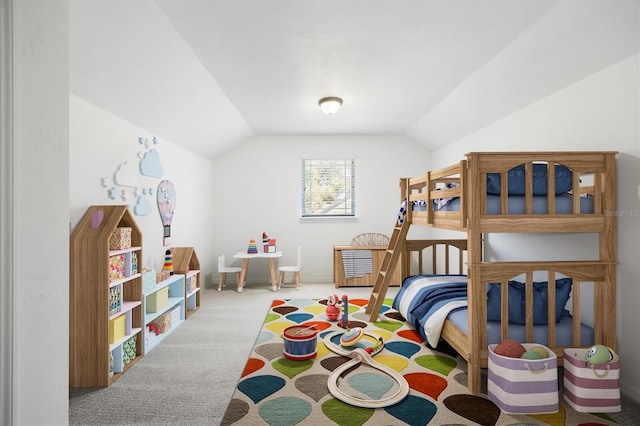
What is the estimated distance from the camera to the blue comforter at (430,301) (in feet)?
10.2

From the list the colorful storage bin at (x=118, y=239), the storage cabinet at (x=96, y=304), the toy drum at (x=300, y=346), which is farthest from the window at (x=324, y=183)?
the storage cabinet at (x=96, y=304)

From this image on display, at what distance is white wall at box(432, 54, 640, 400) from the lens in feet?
8.11

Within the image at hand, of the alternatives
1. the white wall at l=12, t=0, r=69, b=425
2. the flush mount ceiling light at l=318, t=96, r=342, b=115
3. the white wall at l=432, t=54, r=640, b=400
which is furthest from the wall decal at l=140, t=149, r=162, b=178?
the white wall at l=432, t=54, r=640, b=400

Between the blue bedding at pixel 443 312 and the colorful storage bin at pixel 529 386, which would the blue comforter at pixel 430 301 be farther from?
the colorful storage bin at pixel 529 386

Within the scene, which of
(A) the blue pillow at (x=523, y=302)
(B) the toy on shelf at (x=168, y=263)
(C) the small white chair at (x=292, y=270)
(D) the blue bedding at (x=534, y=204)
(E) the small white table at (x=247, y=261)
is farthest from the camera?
(C) the small white chair at (x=292, y=270)

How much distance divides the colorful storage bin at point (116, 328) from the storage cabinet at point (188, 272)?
1.38 metres

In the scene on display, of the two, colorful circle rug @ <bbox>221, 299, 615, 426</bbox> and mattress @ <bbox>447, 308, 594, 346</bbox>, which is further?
mattress @ <bbox>447, 308, 594, 346</bbox>

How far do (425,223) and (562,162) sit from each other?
1277 millimetres

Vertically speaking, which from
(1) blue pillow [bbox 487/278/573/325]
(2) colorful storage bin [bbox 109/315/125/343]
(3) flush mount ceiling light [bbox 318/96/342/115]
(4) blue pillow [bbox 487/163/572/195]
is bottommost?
(2) colorful storage bin [bbox 109/315/125/343]

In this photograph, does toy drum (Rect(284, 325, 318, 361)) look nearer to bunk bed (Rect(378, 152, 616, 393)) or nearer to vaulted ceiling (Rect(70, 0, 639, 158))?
bunk bed (Rect(378, 152, 616, 393))

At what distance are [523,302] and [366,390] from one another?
122cm

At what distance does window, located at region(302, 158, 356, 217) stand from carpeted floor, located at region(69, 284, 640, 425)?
2541mm

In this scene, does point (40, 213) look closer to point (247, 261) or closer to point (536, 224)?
point (536, 224)

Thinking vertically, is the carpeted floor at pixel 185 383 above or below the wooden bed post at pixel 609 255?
below
